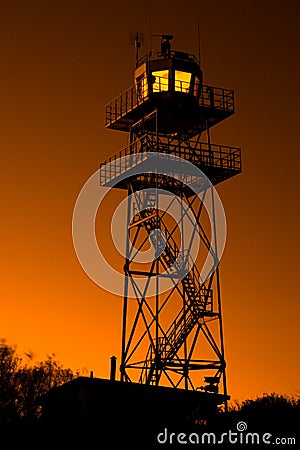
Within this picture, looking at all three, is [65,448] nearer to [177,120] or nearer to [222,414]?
[222,414]

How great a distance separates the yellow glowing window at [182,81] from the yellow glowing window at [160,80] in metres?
0.52

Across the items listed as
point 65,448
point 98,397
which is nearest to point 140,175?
point 98,397

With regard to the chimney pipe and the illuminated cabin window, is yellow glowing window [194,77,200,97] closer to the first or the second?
the illuminated cabin window

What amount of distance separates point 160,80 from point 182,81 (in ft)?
3.81

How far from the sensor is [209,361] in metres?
50.3

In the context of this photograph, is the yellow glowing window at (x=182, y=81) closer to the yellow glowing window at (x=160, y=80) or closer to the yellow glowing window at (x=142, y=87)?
the yellow glowing window at (x=160, y=80)

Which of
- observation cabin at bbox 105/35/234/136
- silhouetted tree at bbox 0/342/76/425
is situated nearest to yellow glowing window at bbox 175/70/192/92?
observation cabin at bbox 105/35/234/136

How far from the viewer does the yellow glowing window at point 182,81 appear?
53281 millimetres

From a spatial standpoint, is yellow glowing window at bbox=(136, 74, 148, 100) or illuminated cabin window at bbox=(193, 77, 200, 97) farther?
illuminated cabin window at bbox=(193, 77, 200, 97)

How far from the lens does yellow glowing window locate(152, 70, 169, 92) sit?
53.1 meters

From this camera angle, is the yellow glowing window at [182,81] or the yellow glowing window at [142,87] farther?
the yellow glowing window at [182,81]

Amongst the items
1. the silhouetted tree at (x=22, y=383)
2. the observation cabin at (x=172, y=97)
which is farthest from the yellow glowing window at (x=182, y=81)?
the silhouetted tree at (x=22, y=383)

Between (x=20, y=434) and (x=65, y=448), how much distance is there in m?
3.67

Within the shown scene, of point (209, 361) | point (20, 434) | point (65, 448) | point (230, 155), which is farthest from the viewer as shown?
point (230, 155)
